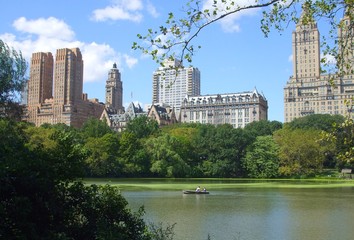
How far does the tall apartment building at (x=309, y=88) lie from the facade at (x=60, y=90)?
7256cm

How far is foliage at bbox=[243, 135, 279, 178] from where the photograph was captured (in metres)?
70.8

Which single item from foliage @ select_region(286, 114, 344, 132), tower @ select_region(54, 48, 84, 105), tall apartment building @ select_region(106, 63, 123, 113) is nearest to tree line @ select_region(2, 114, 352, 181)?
foliage @ select_region(286, 114, 344, 132)

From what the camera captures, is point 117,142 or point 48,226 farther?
point 117,142

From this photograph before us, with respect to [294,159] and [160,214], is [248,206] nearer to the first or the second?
[160,214]

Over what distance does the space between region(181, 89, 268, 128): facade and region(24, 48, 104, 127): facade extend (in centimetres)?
3801

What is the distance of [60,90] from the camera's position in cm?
16662

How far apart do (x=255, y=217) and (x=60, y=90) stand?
15231cm

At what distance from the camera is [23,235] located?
24.0ft

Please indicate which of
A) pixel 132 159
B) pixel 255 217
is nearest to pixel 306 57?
pixel 132 159

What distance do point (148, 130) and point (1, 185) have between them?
8295cm

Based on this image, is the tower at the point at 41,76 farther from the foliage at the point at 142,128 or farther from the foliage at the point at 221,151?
the foliage at the point at 221,151

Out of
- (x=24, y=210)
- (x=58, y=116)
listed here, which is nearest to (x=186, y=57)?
(x=24, y=210)

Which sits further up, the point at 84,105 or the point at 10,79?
the point at 84,105

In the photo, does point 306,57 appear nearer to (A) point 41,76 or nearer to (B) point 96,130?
(B) point 96,130
